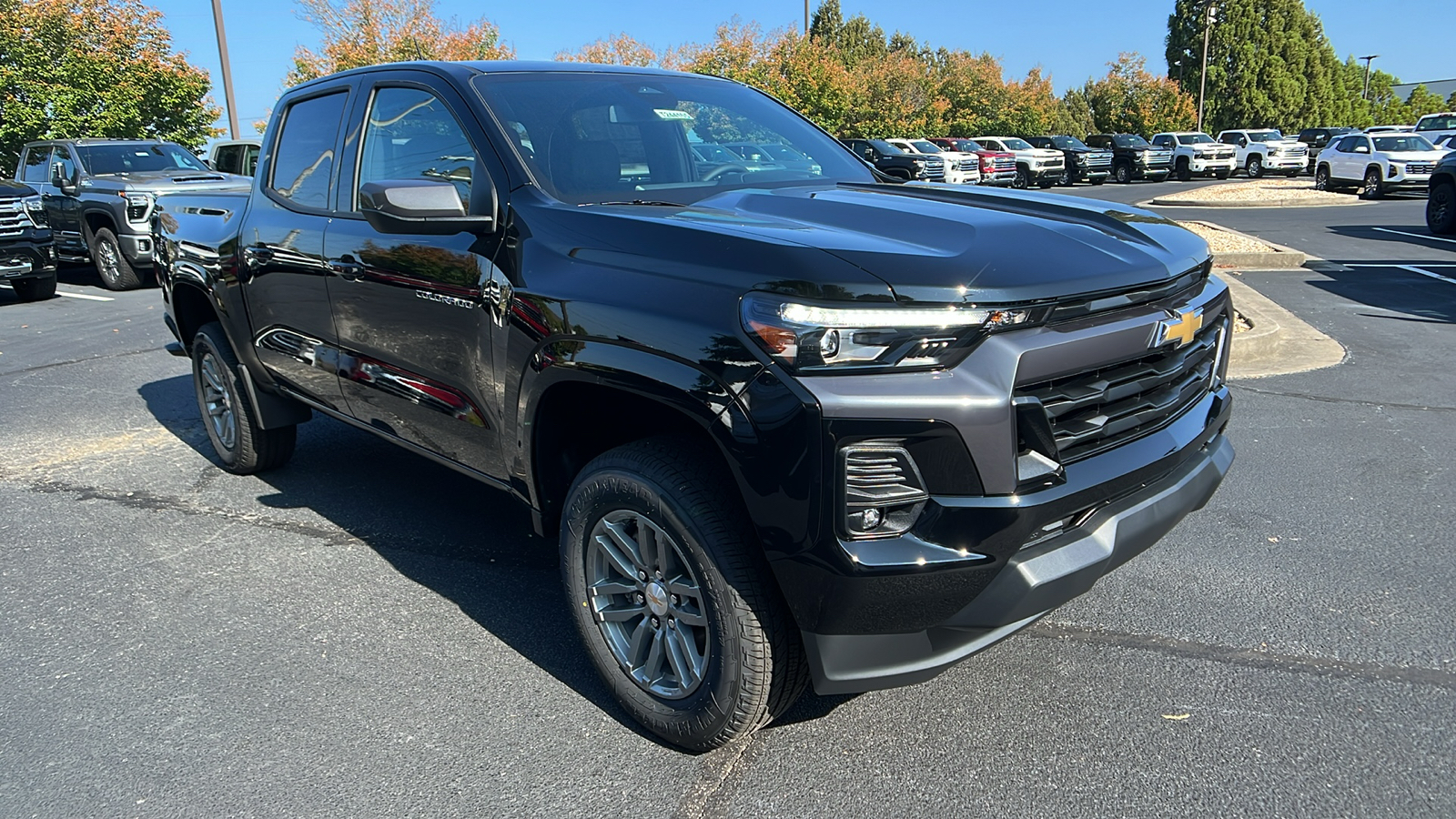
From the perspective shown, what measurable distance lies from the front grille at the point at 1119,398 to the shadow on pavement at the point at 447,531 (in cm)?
143

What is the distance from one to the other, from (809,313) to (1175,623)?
2.00 m

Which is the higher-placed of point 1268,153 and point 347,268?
point 1268,153

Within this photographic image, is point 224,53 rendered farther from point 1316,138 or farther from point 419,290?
point 1316,138

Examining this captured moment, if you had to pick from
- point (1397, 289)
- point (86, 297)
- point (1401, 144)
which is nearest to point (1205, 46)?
point (1401, 144)

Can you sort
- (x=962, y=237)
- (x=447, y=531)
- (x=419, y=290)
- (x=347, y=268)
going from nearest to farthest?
(x=962, y=237), (x=419, y=290), (x=347, y=268), (x=447, y=531)

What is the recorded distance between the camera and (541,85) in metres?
3.46

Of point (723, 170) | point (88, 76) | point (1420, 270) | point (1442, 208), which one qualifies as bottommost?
point (1420, 270)

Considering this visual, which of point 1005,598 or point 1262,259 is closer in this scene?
point 1005,598

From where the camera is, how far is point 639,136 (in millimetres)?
3457

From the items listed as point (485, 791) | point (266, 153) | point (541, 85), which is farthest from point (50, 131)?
point (485, 791)

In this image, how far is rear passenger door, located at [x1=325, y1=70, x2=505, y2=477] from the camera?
3.11 m

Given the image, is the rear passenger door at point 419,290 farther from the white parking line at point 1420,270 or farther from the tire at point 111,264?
the white parking line at point 1420,270

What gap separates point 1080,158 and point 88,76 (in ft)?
92.4

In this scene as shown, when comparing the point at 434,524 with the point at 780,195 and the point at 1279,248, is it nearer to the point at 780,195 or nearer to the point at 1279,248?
the point at 780,195
